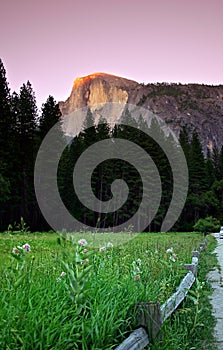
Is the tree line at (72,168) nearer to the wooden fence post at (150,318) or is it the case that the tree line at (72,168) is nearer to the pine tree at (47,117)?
the pine tree at (47,117)

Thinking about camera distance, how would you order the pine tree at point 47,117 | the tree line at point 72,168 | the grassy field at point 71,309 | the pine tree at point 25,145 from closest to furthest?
the grassy field at point 71,309 < the tree line at point 72,168 < the pine tree at point 25,145 < the pine tree at point 47,117

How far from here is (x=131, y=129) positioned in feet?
148

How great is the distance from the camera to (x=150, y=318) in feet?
11.4

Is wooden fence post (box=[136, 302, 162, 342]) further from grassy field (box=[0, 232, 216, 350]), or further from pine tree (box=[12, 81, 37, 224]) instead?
pine tree (box=[12, 81, 37, 224])

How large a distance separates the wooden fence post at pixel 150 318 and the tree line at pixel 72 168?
26376 mm

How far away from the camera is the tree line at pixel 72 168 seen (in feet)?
114

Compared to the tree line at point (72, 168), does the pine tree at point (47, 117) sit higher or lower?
higher

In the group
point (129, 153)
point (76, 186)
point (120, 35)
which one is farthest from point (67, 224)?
point (120, 35)

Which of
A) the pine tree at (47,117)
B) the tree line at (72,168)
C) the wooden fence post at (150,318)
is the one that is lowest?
the wooden fence post at (150,318)

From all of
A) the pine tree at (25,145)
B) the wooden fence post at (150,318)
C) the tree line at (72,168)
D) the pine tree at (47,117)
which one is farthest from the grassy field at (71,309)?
the pine tree at (47,117)

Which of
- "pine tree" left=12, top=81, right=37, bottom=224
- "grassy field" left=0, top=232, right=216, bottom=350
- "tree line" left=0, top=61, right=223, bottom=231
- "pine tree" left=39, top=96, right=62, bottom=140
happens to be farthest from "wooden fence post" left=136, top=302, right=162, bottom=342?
"pine tree" left=39, top=96, right=62, bottom=140

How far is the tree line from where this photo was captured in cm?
3469

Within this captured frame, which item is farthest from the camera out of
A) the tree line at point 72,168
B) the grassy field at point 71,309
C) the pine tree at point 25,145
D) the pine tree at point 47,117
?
the pine tree at point 47,117

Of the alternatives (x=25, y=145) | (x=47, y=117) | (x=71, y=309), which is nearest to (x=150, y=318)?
(x=71, y=309)
